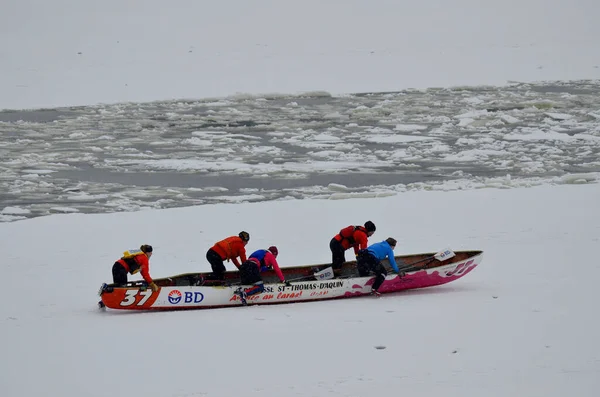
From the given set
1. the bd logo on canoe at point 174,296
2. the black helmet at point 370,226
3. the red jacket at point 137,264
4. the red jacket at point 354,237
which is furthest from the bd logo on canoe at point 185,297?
the black helmet at point 370,226

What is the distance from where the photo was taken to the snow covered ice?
862 centimetres

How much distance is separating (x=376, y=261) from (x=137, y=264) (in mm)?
2806

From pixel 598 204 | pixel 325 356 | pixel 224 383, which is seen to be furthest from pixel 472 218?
pixel 224 383

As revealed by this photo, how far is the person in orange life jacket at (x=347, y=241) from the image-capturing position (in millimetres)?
11297

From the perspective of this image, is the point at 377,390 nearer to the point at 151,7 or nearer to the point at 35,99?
the point at 35,99

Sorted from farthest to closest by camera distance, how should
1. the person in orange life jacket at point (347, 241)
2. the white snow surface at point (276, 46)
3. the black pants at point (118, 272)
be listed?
the white snow surface at point (276, 46)
the person in orange life jacket at point (347, 241)
the black pants at point (118, 272)

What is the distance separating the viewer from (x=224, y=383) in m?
8.09

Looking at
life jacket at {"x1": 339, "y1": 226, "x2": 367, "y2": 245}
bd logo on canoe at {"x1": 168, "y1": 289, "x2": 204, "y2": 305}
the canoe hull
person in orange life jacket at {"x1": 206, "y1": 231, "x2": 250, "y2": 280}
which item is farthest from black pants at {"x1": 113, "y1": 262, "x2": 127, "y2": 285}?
life jacket at {"x1": 339, "y1": 226, "x2": 367, "y2": 245}

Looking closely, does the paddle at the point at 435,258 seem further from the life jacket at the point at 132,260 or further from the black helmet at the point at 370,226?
the life jacket at the point at 132,260

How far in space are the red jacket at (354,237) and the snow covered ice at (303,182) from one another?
85 cm

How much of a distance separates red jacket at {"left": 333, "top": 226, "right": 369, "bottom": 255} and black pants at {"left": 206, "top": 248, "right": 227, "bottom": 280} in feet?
5.00

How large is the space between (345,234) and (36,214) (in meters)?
6.87

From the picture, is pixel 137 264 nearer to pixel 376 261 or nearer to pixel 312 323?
pixel 312 323

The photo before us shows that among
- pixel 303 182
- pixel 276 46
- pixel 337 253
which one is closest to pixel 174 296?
pixel 337 253
